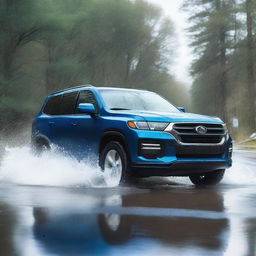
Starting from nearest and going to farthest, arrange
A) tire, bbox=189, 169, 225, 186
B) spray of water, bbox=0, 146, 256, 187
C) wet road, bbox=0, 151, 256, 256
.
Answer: wet road, bbox=0, 151, 256, 256
spray of water, bbox=0, 146, 256, 187
tire, bbox=189, 169, 225, 186

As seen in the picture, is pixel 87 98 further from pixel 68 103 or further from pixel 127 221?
pixel 127 221

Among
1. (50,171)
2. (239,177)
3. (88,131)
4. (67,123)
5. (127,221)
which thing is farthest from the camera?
(239,177)

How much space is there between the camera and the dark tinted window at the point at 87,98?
1216 cm

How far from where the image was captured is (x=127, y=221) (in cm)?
737

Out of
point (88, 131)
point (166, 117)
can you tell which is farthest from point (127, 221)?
point (88, 131)

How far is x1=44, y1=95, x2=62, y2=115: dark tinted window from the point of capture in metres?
13.5

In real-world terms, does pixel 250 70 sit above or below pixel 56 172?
above

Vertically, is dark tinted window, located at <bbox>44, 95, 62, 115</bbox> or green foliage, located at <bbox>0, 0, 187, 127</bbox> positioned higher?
green foliage, located at <bbox>0, 0, 187, 127</bbox>

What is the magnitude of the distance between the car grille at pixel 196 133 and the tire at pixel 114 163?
3.06ft

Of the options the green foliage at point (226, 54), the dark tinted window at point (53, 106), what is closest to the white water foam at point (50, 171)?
the dark tinted window at point (53, 106)

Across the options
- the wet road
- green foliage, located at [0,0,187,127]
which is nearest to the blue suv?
the wet road

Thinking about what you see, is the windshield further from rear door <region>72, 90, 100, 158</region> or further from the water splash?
the water splash

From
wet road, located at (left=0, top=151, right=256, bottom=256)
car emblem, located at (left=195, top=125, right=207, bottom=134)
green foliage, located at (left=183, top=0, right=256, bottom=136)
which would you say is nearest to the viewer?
wet road, located at (left=0, top=151, right=256, bottom=256)

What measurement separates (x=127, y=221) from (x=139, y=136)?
143 inches
